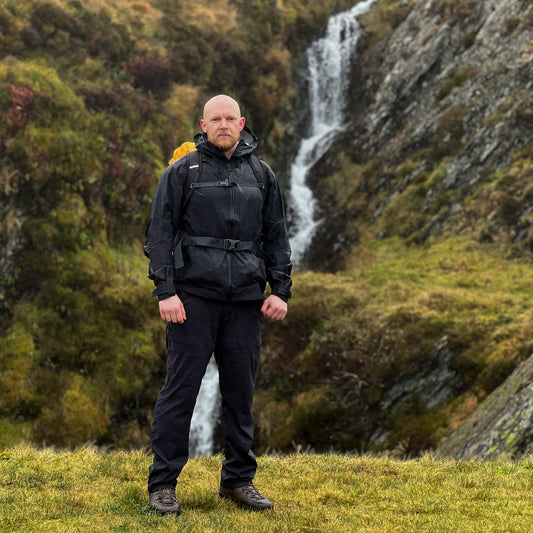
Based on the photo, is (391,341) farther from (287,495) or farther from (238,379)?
(238,379)

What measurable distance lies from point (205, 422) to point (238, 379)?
13.9 metres

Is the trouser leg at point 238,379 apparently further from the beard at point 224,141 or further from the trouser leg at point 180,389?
the beard at point 224,141

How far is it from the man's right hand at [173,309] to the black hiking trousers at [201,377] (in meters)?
0.12

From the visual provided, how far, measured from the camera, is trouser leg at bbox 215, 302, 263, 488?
16.2ft

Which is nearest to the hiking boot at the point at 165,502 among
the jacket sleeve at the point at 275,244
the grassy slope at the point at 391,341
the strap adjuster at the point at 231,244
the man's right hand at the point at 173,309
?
the man's right hand at the point at 173,309

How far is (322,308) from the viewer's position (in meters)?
19.1

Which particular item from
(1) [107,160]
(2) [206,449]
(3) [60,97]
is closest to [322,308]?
(2) [206,449]

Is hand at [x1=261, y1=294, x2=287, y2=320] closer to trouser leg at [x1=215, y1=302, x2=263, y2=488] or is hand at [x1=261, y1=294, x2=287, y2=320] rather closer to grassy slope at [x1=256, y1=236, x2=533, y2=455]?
trouser leg at [x1=215, y1=302, x2=263, y2=488]

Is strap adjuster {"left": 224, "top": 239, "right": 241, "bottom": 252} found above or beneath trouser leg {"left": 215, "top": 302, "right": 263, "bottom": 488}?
above

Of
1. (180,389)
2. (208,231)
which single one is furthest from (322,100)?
(180,389)

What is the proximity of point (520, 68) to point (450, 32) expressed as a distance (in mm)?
8059

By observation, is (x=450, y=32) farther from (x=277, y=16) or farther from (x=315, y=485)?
(x=315, y=485)

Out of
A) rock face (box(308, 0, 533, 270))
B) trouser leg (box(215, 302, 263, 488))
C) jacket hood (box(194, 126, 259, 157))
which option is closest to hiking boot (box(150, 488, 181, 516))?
trouser leg (box(215, 302, 263, 488))

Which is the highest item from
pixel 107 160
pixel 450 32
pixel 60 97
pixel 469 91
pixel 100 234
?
pixel 450 32
